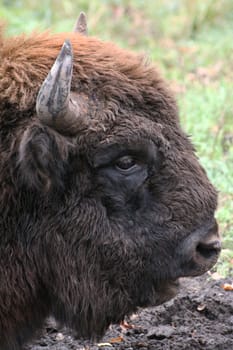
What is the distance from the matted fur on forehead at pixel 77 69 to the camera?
458 cm

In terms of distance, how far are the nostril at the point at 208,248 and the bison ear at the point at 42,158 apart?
82 cm

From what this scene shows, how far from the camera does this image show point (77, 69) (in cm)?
467

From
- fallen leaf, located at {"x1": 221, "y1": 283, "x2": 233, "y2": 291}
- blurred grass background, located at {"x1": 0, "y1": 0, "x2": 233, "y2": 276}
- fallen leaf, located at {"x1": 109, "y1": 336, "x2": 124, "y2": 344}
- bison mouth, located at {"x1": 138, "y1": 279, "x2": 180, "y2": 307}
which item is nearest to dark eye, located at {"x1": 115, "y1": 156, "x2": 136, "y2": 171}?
bison mouth, located at {"x1": 138, "y1": 279, "x2": 180, "y2": 307}

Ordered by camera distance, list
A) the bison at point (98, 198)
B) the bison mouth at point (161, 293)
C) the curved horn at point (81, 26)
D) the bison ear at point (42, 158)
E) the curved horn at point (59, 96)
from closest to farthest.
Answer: the curved horn at point (59, 96), the bison ear at point (42, 158), the bison at point (98, 198), the bison mouth at point (161, 293), the curved horn at point (81, 26)

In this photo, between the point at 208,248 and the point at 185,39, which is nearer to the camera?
the point at 208,248

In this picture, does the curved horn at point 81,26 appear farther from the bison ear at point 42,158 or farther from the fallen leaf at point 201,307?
the fallen leaf at point 201,307

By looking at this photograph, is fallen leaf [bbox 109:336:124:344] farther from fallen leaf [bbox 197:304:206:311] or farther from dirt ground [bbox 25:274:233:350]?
fallen leaf [bbox 197:304:206:311]

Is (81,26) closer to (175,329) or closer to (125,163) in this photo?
(125,163)

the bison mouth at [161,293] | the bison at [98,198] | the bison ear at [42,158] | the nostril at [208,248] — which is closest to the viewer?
the bison ear at [42,158]

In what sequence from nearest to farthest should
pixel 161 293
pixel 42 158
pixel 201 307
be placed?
pixel 42 158
pixel 161 293
pixel 201 307

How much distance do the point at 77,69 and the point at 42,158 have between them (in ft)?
1.85

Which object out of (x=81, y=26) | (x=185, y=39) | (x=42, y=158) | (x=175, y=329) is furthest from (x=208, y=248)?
(x=185, y=39)

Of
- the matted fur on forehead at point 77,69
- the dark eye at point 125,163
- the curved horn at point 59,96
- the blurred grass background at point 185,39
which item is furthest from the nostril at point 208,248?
the blurred grass background at point 185,39

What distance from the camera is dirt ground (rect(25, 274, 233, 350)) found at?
18.6 ft
